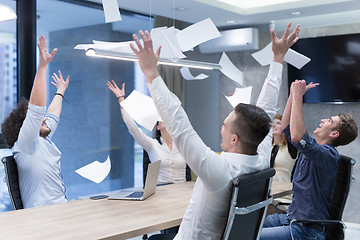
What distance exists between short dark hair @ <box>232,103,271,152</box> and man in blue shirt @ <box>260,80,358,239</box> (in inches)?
32.2

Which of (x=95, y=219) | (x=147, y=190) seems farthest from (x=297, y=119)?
(x=95, y=219)

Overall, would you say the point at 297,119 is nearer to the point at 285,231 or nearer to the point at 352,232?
the point at 285,231

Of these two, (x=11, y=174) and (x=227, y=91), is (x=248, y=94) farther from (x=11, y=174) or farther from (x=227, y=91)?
(x=227, y=91)

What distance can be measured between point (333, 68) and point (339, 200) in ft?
11.4

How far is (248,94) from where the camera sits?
3836mm

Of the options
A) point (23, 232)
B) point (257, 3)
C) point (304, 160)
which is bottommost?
point (23, 232)

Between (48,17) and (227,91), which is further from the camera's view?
(227,91)

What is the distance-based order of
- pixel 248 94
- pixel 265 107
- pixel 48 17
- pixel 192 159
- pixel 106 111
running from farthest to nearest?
pixel 106 111 → pixel 48 17 → pixel 248 94 → pixel 265 107 → pixel 192 159

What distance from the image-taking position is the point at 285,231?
3.01m

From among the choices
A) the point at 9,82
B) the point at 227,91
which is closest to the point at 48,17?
the point at 9,82

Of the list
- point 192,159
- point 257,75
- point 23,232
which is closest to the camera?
point 192,159

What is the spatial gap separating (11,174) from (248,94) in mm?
1866

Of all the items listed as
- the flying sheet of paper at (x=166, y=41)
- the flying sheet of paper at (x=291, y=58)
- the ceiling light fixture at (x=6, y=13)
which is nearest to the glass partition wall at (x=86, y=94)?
the ceiling light fixture at (x=6, y=13)

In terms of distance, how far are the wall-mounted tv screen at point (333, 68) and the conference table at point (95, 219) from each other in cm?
340
